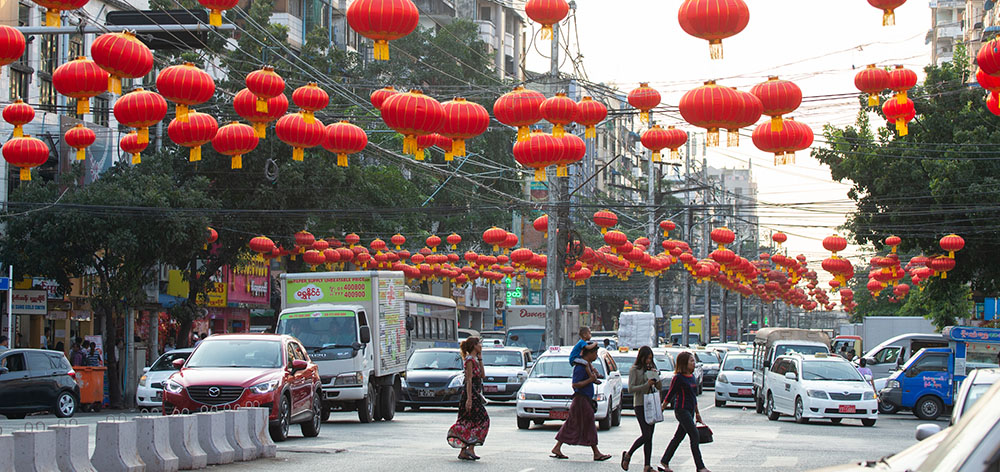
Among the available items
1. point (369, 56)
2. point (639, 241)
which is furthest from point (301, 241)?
point (369, 56)

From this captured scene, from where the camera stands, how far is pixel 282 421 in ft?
62.8

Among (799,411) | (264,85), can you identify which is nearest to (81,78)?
(264,85)

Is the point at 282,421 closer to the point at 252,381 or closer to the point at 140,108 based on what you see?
the point at 252,381

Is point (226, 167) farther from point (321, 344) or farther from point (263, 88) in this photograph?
point (263, 88)

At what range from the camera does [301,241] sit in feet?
126

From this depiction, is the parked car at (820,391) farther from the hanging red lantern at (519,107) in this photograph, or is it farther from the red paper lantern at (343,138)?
the red paper lantern at (343,138)

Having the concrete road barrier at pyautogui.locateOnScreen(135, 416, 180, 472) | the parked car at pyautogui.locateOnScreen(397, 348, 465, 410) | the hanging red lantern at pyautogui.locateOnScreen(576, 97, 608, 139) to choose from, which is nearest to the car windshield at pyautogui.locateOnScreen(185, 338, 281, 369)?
the concrete road barrier at pyautogui.locateOnScreen(135, 416, 180, 472)

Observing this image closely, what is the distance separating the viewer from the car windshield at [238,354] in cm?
1989

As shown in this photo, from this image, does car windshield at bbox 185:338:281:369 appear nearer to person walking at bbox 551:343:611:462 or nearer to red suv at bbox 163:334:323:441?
red suv at bbox 163:334:323:441

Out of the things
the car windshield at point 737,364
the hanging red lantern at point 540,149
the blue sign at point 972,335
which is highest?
the hanging red lantern at point 540,149

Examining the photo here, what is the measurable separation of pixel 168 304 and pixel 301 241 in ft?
28.4

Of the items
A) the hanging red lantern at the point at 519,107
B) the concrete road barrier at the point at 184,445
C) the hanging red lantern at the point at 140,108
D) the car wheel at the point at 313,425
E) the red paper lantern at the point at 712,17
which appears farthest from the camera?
the car wheel at the point at 313,425

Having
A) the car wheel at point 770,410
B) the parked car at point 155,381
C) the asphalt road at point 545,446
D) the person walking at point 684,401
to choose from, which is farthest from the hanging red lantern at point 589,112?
the car wheel at point 770,410

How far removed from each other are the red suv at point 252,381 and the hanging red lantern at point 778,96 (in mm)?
8397
